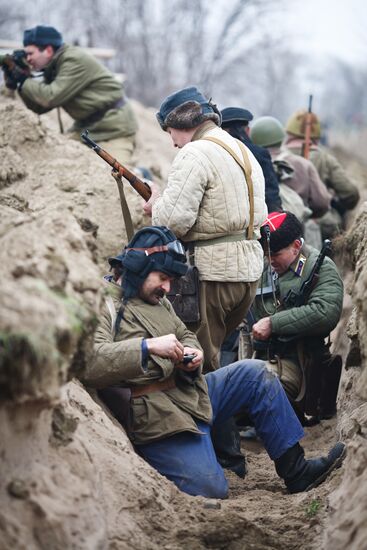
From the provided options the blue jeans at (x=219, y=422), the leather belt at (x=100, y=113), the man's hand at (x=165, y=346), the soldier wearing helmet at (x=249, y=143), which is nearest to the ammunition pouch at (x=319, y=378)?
the blue jeans at (x=219, y=422)

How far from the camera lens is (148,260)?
19.2 ft

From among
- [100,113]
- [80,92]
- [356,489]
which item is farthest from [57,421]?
[100,113]

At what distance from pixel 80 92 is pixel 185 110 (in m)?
3.35

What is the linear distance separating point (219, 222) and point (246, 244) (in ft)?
Answer: 0.85

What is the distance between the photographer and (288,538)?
17.0 feet

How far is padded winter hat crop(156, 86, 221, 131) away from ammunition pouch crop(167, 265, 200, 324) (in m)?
0.96

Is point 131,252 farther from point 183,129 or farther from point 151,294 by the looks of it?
point 183,129

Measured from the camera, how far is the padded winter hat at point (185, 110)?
682 centimetres

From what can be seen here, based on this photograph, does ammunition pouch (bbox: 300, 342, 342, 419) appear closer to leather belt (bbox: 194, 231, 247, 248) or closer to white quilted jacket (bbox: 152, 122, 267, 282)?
white quilted jacket (bbox: 152, 122, 267, 282)

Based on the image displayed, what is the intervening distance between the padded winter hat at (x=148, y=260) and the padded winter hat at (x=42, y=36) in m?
4.20

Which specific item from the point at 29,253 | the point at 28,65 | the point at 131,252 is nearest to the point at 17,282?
the point at 29,253

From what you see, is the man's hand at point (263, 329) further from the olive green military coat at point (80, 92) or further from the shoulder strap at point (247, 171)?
the olive green military coat at point (80, 92)

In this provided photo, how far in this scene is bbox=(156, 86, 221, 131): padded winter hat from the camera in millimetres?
6820

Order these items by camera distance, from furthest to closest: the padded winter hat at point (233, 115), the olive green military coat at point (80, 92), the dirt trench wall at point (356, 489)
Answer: the olive green military coat at point (80, 92) < the padded winter hat at point (233, 115) < the dirt trench wall at point (356, 489)
